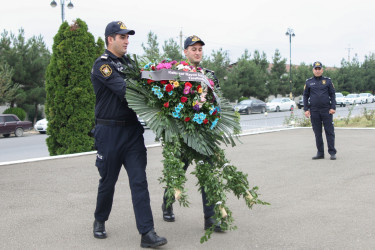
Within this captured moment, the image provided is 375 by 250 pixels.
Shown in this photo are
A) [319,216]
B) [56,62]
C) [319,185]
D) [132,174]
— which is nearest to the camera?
[132,174]

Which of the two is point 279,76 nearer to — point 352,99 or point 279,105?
point 352,99

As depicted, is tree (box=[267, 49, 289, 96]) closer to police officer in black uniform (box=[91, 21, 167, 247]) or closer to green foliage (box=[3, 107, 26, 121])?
green foliage (box=[3, 107, 26, 121])

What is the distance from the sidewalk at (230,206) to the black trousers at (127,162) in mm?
369

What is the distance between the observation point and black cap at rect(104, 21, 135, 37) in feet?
13.0

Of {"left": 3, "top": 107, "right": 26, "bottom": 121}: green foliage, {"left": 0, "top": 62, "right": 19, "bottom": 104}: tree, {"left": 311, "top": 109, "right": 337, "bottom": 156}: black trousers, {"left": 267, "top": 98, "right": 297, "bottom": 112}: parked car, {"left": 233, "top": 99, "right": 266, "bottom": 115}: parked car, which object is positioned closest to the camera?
{"left": 311, "top": 109, "right": 337, "bottom": 156}: black trousers

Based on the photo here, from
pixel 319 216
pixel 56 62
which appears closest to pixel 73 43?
Result: pixel 56 62

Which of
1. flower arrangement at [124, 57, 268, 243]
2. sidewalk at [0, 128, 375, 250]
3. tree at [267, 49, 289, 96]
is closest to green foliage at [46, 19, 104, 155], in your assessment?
sidewalk at [0, 128, 375, 250]

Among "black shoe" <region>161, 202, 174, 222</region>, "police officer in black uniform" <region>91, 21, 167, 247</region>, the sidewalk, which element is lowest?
the sidewalk

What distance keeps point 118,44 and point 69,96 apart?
6.85 meters

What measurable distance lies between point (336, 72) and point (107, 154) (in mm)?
71028

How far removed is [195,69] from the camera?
4008mm

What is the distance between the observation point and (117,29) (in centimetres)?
397

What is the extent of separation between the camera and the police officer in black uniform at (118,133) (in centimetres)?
385

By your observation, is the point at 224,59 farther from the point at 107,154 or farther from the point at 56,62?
the point at 107,154
